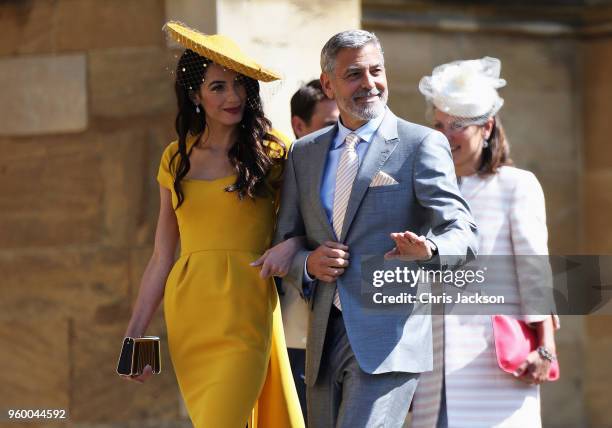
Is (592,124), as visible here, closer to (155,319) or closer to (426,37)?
(426,37)

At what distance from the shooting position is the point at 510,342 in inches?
232

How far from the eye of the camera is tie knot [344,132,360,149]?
206 inches

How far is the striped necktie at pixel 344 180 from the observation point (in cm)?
515

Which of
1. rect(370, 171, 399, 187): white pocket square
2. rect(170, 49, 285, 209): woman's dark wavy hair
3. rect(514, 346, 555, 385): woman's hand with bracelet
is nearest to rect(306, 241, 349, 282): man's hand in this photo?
rect(370, 171, 399, 187): white pocket square

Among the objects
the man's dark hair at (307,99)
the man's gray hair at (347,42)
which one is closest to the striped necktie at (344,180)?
the man's gray hair at (347,42)

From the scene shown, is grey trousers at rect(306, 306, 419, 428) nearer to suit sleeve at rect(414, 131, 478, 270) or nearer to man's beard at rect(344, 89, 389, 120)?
suit sleeve at rect(414, 131, 478, 270)

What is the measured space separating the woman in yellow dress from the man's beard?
56cm

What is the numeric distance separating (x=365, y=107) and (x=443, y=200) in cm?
46

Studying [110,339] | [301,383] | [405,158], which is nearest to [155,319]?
[110,339]

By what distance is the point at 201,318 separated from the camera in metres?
5.60

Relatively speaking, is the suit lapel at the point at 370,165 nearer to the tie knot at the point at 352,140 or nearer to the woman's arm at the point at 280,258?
the tie knot at the point at 352,140

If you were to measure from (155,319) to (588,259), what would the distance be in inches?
82.5

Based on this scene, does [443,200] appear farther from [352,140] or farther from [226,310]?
[226,310]

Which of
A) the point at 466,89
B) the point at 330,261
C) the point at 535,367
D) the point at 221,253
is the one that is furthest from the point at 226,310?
the point at 466,89
